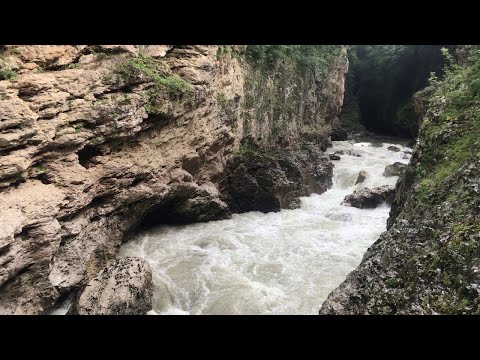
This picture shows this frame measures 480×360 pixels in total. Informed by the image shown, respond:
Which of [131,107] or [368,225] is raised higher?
[131,107]

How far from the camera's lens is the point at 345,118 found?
34.0 m

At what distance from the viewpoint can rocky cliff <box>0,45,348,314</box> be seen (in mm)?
8023

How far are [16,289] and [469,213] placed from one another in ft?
26.9

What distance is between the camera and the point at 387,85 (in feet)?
109

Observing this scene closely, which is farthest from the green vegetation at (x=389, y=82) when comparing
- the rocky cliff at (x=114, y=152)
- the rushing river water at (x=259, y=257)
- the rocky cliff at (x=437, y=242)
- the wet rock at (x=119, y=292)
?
the wet rock at (x=119, y=292)

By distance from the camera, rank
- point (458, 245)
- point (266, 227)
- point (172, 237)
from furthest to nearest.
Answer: point (266, 227) < point (172, 237) < point (458, 245)

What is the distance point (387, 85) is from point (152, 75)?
88.2ft

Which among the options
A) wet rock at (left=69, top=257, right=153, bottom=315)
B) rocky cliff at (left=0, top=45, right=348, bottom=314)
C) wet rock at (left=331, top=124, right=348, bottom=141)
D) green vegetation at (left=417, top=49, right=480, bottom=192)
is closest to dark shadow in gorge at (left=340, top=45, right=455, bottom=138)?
wet rock at (left=331, top=124, right=348, bottom=141)

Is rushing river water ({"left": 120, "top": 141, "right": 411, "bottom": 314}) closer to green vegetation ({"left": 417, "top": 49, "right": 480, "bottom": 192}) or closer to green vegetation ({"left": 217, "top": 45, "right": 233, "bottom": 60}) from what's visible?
green vegetation ({"left": 417, "top": 49, "right": 480, "bottom": 192})

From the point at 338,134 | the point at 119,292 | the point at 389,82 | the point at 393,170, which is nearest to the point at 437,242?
the point at 119,292

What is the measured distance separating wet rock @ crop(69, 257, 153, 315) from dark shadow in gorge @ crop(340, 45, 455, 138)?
26.1 m
